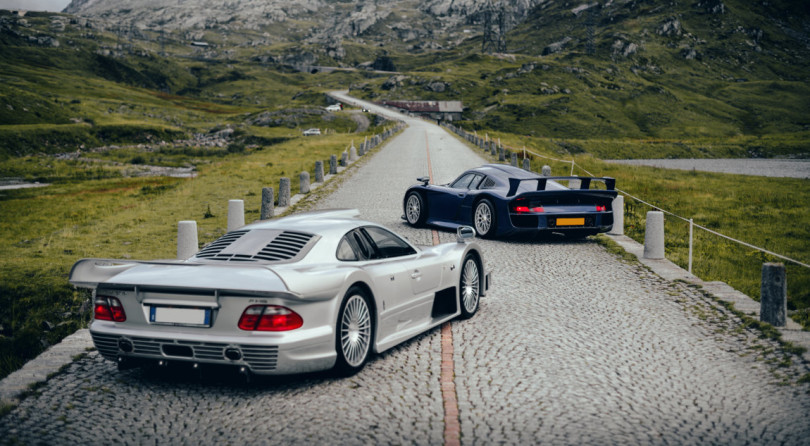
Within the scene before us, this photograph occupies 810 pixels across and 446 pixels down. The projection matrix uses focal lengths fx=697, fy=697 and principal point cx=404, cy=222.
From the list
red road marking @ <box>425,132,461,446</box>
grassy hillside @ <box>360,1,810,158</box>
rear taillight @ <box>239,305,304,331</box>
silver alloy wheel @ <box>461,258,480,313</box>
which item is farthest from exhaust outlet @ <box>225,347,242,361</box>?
grassy hillside @ <box>360,1,810,158</box>

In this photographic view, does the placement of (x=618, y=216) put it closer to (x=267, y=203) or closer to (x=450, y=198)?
(x=450, y=198)

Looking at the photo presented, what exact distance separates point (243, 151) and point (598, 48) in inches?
5146

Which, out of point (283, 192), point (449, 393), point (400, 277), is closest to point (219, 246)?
point (400, 277)

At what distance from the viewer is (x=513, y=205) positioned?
476 inches

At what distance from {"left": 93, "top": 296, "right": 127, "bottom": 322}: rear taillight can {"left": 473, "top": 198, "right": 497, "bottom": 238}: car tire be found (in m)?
8.06

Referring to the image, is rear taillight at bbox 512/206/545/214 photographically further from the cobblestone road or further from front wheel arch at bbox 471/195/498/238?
the cobblestone road

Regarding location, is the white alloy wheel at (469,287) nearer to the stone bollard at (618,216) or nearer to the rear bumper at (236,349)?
the rear bumper at (236,349)

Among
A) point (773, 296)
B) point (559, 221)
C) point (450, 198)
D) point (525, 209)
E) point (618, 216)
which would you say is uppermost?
point (450, 198)

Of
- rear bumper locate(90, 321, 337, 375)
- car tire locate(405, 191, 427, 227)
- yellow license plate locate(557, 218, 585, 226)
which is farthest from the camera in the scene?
car tire locate(405, 191, 427, 227)

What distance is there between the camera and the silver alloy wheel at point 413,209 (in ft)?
44.9

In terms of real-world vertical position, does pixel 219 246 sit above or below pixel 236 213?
above

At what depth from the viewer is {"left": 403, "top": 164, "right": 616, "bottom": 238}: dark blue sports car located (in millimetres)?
12047

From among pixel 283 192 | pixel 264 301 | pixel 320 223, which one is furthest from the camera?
pixel 283 192

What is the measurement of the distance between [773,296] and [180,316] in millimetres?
5728
